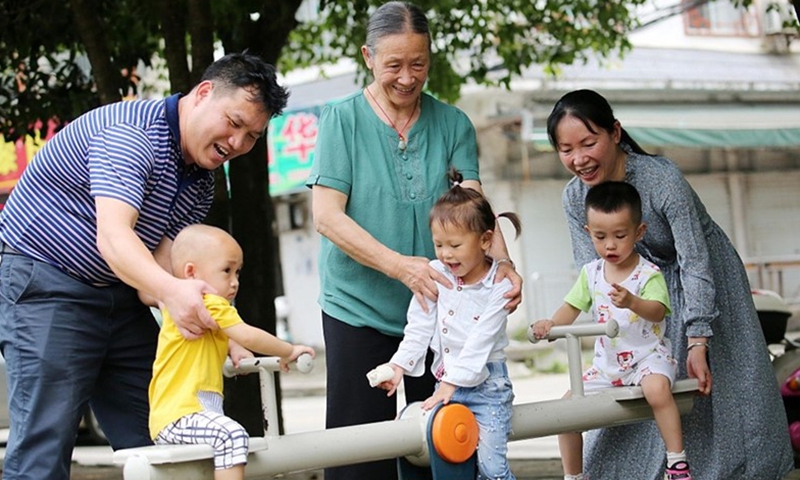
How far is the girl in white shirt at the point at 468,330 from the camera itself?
369cm

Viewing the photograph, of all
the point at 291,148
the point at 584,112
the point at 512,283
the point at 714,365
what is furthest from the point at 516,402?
the point at 291,148

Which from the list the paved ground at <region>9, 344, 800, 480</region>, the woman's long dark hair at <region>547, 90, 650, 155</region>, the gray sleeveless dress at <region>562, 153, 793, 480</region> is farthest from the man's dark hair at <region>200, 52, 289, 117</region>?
the paved ground at <region>9, 344, 800, 480</region>

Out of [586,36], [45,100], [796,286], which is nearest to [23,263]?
[45,100]

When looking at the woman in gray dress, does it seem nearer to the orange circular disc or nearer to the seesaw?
the seesaw

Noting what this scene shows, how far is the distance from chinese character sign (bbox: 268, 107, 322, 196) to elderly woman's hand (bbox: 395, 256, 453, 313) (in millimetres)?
15891

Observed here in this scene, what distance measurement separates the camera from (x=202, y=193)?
3920 mm

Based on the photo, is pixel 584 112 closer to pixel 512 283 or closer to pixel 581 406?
pixel 512 283

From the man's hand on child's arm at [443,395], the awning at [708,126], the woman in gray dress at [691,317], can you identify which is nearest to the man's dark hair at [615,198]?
the woman in gray dress at [691,317]

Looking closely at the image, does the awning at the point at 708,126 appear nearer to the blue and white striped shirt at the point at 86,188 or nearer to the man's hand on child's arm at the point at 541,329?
the man's hand on child's arm at the point at 541,329

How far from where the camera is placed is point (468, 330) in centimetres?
375

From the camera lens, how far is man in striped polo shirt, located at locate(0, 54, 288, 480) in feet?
11.7

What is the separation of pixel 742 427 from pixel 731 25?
58.3 ft

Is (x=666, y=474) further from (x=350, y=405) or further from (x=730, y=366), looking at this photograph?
(x=350, y=405)

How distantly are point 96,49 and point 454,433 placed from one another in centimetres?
441
